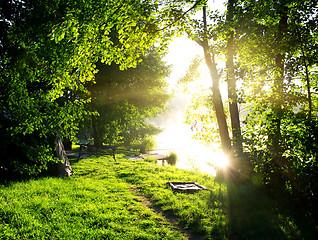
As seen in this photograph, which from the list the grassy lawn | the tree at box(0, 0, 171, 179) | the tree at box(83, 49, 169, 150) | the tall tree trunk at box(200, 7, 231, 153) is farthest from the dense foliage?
the tree at box(83, 49, 169, 150)

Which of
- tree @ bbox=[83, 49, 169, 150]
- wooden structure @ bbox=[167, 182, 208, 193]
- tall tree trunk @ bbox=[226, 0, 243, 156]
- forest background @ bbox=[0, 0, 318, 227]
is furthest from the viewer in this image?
tree @ bbox=[83, 49, 169, 150]

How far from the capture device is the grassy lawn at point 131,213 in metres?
4.68

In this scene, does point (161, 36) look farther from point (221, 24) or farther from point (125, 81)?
point (125, 81)

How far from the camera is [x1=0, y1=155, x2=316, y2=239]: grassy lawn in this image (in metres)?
4.68

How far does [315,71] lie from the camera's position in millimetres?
5934

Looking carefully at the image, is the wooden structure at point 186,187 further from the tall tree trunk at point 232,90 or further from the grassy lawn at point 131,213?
the tall tree trunk at point 232,90

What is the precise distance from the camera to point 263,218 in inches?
217

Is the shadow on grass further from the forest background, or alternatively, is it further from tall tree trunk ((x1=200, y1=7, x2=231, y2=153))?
tall tree trunk ((x1=200, y1=7, x2=231, y2=153))

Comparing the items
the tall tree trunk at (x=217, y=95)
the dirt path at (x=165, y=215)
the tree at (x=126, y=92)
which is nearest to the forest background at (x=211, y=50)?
the tall tree trunk at (x=217, y=95)

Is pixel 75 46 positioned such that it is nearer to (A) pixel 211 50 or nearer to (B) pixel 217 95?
(A) pixel 211 50

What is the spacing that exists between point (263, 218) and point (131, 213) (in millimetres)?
3488

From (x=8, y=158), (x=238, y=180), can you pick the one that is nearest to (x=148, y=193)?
(x=238, y=180)

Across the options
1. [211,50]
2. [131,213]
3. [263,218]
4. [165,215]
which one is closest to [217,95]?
[211,50]

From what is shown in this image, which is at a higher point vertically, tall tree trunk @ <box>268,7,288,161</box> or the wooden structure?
tall tree trunk @ <box>268,7,288,161</box>
